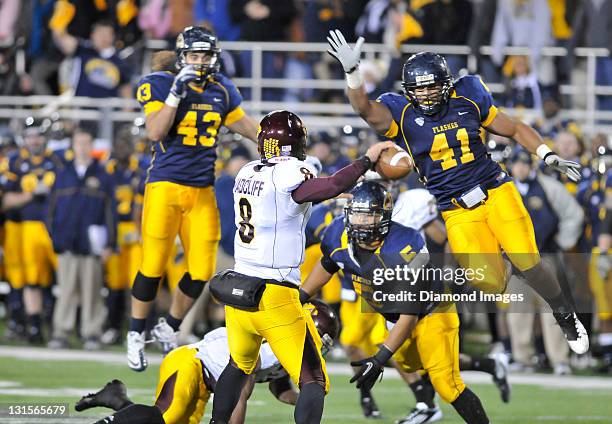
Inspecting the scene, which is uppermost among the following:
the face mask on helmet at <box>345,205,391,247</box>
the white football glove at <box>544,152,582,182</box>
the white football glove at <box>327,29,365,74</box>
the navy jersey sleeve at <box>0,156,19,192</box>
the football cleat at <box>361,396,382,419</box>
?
the white football glove at <box>327,29,365,74</box>

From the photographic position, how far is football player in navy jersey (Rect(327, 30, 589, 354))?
8383 millimetres

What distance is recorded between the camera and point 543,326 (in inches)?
494

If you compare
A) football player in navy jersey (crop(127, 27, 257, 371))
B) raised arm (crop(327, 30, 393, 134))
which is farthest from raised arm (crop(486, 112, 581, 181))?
football player in navy jersey (crop(127, 27, 257, 371))

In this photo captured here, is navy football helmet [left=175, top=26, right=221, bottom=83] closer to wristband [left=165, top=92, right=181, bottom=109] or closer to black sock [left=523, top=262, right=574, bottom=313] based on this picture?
wristband [left=165, top=92, right=181, bottom=109]

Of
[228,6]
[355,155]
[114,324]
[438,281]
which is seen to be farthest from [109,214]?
[438,281]

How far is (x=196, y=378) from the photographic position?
25.4ft

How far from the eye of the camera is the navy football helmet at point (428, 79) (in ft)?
26.9

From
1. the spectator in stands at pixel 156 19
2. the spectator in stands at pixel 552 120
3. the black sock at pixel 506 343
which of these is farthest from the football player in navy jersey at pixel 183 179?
the spectator in stands at pixel 156 19

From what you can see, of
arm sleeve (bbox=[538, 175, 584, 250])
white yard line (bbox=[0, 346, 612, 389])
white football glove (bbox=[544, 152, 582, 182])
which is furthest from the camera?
arm sleeve (bbox=[538, 175, 584, 250])

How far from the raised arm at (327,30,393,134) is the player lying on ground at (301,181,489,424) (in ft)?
1.54

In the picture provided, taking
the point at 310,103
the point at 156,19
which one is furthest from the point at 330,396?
the point at 156,19

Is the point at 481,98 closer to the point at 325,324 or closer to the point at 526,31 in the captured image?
the point at 325,324

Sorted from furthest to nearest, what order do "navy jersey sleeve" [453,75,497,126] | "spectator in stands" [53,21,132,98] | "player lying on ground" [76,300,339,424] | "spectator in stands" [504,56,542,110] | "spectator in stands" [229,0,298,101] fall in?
"spectator in stands" [229,0,298,101] → "spectator in stands" [53,21,132,98] → "spectator in stands" [504,56,542,110] → "navy jersey sleeve" [453,75,497,126] → "player lying on ground" [76,300,339,424]

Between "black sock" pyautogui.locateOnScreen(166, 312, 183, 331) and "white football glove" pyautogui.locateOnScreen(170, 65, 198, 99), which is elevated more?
"white football glove" pyautogui.locateOnScreen(170, 65, 198, 99)
